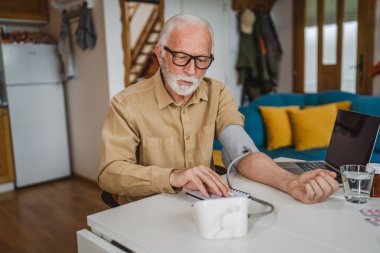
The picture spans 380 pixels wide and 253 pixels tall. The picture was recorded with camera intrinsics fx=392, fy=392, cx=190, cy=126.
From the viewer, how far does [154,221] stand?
114 centimetres

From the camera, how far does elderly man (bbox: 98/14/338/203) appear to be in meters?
1.40

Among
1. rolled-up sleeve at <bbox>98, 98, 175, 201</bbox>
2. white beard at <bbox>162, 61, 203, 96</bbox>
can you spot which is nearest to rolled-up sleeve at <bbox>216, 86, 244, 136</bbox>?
white beard at <bbox>162, 61, 203, 96</bbox>

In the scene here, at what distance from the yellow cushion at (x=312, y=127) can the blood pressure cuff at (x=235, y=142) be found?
1.85m

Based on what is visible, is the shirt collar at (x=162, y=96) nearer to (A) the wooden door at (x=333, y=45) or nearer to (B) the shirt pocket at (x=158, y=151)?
(B) the shirt pocket at (x=158, y=151)

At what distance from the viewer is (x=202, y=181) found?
1.25m

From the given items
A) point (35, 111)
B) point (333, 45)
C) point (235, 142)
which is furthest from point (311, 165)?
point (333, 45)

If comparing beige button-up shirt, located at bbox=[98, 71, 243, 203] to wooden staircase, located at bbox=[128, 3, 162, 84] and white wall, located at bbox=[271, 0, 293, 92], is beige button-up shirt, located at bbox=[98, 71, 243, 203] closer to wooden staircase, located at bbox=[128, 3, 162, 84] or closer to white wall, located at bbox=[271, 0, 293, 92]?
wooden staircase, located at bbox=[128, 3, 162, 84]

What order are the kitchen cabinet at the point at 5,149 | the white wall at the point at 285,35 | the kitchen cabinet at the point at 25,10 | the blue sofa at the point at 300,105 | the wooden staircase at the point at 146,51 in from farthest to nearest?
the white wall at the point at 285,35 < the kitchen cabinet at the point at 25,10 < the kitchen cabinet at the point at 5,149 < the wooden staircase at the point at 146,51 < the blue sofa at the point at 300,105

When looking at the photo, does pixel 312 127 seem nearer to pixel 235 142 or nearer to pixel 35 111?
pixel 235 142

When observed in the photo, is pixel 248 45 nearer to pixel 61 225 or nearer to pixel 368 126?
pixel 61 225

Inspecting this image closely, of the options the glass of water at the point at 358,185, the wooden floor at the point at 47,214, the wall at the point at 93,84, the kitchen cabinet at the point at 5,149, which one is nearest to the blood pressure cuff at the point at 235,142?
the glass of water at the point at 358,185

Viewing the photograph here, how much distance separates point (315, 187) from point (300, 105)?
2.79 meters

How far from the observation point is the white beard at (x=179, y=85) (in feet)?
5.08

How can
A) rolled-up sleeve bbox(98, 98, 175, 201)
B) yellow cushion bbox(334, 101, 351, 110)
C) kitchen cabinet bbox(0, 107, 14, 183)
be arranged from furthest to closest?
kitchen cabinet bbox(0, 107, 14, 183) < yellow cushion bbox(334, 101, 351, 110) < rolled-up sleeve bbox(98, 98, 175, 201)
